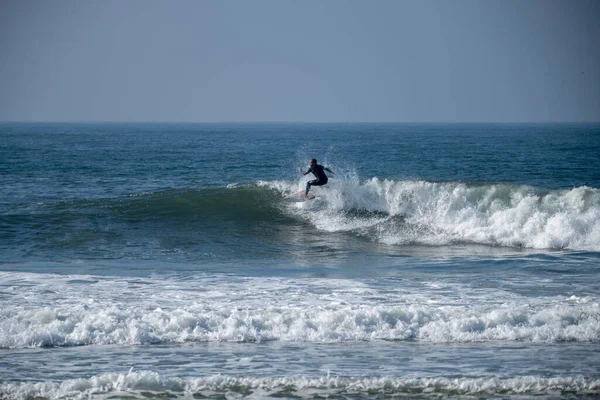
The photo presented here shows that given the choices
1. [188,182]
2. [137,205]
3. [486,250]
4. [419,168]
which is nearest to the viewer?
[486,250]

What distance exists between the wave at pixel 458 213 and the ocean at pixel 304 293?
0.06 metres

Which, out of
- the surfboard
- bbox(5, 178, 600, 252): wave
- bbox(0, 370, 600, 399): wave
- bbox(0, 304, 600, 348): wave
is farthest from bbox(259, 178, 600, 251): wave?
bbox(0, 370, 600, 399): wave

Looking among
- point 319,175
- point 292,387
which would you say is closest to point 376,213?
point 319,175

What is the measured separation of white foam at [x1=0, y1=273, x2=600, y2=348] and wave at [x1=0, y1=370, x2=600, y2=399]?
5.80ft

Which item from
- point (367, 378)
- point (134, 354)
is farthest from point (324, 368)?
point (134, 354)

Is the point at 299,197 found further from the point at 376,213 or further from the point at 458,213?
the point at 458,213

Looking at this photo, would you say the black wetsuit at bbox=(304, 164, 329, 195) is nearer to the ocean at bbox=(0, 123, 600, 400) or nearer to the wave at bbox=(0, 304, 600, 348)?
the ocean at bbox=(0, 123, 600, 400)

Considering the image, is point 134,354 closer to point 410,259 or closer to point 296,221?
point 410,259

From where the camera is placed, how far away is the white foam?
1065 centimetres

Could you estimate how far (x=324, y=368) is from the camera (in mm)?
9320

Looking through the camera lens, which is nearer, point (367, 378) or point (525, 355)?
point (367, 378)

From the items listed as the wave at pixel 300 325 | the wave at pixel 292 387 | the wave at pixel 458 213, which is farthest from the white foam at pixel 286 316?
the wave at pixel 458 213

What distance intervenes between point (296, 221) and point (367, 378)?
47.6 feet

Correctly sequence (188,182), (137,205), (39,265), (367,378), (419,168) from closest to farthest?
(367,378)
(39,265)
(137,205)
(188,182)
(419,168)
